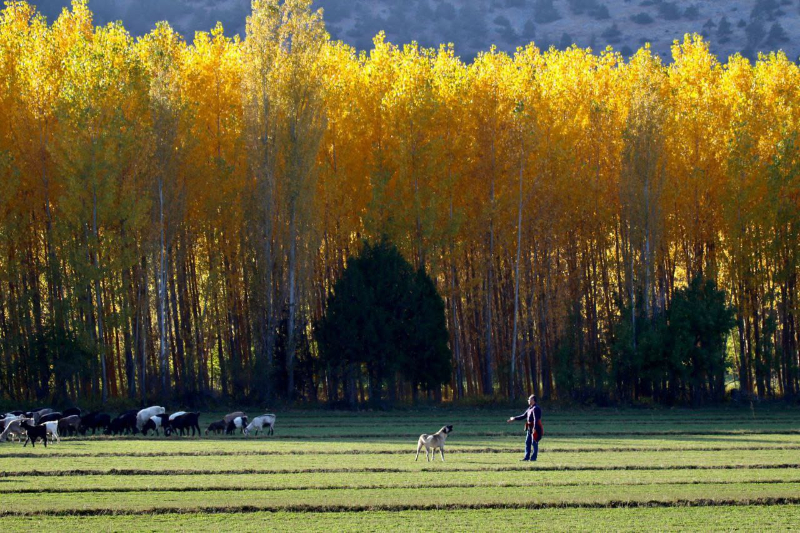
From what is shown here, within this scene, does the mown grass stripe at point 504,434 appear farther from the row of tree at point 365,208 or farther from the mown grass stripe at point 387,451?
the row of tree at point 365,208

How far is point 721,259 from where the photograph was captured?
145 ft

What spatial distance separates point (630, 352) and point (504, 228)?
25.1 ft

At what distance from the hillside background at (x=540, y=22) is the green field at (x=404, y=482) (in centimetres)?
14065

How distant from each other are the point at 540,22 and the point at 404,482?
598 feet

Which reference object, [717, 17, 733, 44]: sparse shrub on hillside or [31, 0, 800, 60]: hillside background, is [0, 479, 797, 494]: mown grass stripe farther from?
[717, 17, 733, 44]: sparse shrub on hillside

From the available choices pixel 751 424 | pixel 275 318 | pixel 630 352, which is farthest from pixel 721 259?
pixel 275 318

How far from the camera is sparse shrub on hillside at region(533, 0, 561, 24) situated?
7520 inches

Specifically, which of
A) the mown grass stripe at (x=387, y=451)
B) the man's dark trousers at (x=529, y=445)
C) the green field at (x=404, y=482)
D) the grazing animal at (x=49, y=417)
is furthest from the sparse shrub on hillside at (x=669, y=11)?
the man's dark trousers at (x=529, y=445)

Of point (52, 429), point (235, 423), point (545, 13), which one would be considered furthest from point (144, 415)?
point (545, 13)

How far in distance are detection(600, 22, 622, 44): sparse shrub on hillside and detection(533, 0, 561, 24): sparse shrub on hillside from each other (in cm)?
1784

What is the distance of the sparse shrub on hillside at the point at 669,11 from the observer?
18051cm

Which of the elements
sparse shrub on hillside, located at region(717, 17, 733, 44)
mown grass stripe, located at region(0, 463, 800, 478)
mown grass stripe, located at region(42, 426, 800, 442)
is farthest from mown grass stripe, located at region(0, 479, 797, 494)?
sparse shrub on hillside, located at region(717, 17, 733, 44)

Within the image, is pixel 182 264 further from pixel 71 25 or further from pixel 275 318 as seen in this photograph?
pixel 71 25

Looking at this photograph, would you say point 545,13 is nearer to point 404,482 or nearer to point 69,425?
point 69,425
